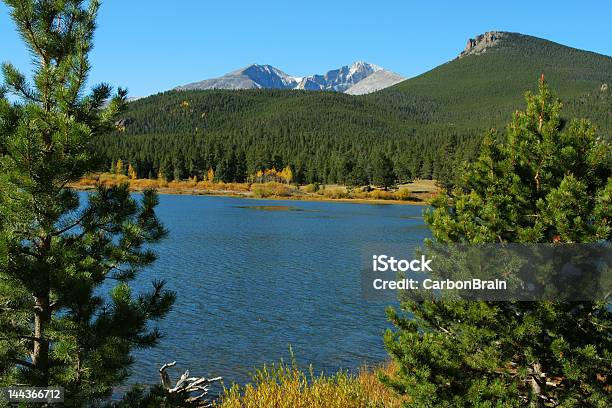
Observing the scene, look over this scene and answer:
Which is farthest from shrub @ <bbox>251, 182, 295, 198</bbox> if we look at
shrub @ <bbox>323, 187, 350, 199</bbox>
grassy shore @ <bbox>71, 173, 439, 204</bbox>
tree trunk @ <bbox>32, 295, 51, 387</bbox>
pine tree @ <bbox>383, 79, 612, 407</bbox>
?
tree trunk @ <bbox>32, 295, 51, 387</bbox>

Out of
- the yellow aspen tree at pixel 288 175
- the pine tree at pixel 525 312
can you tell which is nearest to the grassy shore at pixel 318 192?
the yellow aspen tree at pixel 288 175

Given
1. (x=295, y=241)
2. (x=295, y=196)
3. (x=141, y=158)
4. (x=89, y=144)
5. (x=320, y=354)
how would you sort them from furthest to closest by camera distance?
(x=141, y=158) < (x=295, y=196) < (x=295, y=241) < (x=320, y=354) < (x=89, y=144)

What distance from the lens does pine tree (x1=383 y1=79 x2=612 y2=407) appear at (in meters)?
8.77

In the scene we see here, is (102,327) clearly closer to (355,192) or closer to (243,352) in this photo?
(243,352)

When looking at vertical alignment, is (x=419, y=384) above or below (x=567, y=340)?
below

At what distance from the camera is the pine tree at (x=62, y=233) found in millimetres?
7125

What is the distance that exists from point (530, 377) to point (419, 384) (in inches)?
79.0

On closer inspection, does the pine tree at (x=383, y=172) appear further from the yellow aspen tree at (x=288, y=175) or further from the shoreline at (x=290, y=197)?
the yellow aspen tree at (x=288, y=175)

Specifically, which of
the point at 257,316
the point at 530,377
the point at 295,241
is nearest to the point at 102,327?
the point at 530,377

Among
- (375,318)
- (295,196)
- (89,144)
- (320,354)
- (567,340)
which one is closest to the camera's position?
(89,144)

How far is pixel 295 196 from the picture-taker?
5536 inches

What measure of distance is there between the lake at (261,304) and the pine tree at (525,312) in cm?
403
